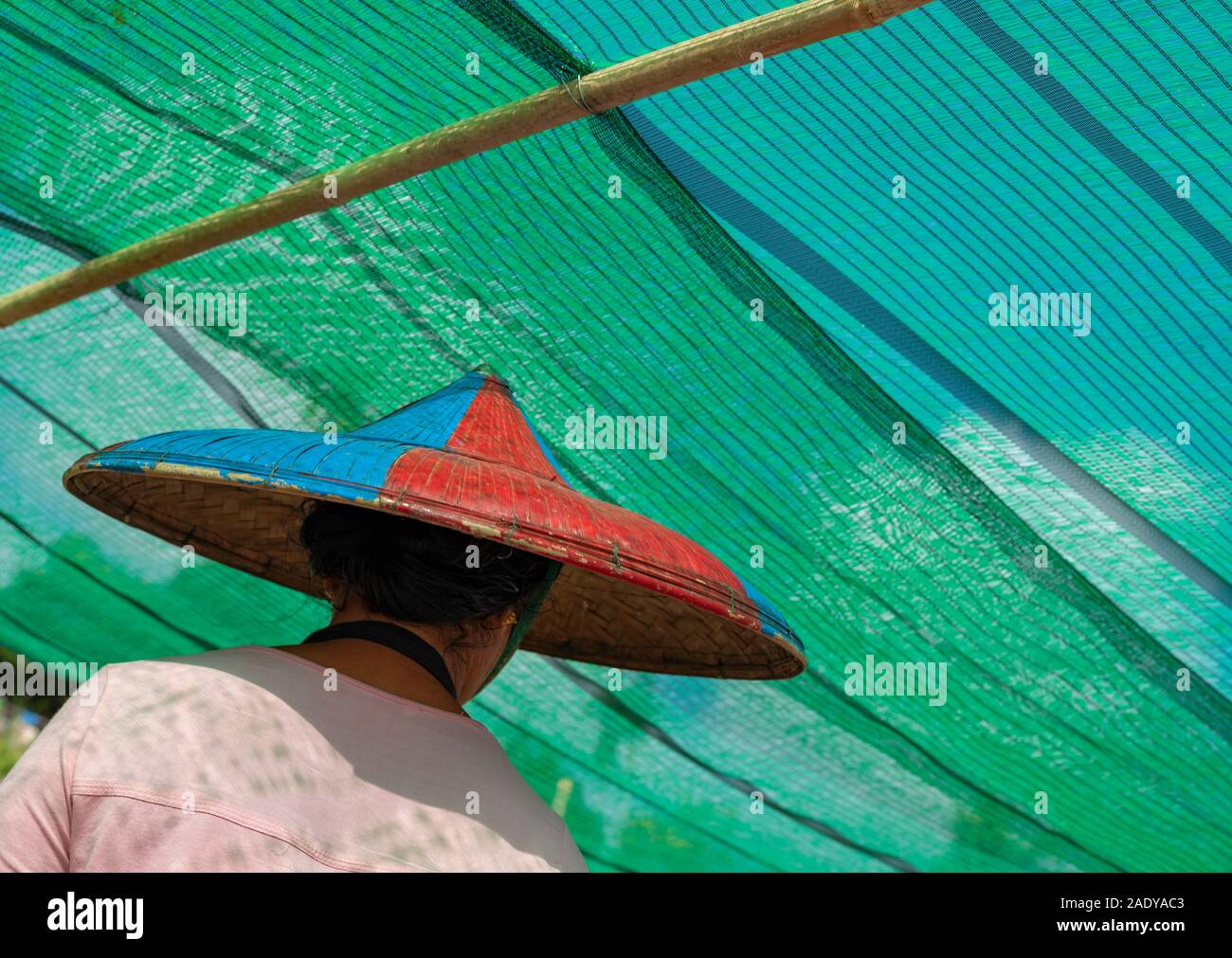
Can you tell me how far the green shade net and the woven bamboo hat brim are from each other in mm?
547

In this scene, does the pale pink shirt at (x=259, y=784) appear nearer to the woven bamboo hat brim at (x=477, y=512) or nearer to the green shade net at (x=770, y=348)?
the woven bamboo hat brim at (x=477, y=512)

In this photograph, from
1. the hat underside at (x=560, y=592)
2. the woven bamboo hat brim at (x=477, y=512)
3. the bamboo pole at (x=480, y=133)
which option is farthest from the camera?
the hat underside at (x=560, y=592)

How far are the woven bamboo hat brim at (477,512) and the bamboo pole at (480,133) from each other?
40cm

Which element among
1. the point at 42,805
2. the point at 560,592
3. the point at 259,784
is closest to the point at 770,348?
the point at 560,592

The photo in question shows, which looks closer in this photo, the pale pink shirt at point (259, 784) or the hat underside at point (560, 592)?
the pale pink shirt at point (259, 784)

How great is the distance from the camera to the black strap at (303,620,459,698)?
1405mm

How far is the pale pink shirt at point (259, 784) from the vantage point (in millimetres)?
1105

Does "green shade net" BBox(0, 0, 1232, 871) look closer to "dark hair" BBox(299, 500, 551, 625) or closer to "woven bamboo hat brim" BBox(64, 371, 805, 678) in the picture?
"woven bamboo hat brim" BBox(64, 371, 805, 678)

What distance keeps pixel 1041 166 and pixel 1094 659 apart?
1.10 m

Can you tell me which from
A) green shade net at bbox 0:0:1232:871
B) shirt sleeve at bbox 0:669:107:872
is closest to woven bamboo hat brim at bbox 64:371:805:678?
shirt sleeve at bbox 0:669:107:872

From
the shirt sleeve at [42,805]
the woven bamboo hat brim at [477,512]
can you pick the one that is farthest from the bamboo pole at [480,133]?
the shirt sleeve at [42,805]

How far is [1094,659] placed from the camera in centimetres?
262
